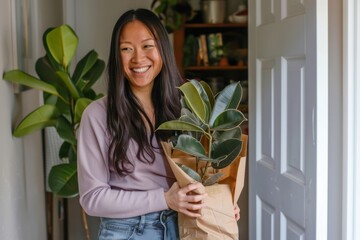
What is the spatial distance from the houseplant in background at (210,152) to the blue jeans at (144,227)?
6cm

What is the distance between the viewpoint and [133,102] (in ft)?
4.60

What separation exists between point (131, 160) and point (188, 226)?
8.3 inches

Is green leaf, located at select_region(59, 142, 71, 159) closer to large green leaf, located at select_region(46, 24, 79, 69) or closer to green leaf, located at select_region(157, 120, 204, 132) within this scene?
large green leaf, located at select_region(46, 24, 79, 69)

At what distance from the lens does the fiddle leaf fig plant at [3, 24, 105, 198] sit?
2.43m

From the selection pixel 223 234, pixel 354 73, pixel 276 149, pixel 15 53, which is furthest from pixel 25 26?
pixel 223 234

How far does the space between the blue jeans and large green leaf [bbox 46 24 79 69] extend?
127 cm

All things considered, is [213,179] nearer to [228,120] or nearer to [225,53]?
[228,120]

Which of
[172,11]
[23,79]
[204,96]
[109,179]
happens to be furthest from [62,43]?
[172,11]

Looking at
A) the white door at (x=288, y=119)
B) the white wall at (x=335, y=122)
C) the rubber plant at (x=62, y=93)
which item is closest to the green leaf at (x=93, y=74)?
the rubber plant at (x=62, y=93)

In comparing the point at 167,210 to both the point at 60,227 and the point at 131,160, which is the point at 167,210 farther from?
the point at 60,227

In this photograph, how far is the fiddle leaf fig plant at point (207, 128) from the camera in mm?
1224

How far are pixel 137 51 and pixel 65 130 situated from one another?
126 cm

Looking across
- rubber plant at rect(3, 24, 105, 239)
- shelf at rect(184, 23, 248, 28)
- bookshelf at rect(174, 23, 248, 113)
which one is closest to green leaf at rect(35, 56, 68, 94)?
rubber plant at rect(3, 24, 105, 239)

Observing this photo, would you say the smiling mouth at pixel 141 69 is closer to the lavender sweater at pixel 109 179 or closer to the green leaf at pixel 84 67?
the lavender sweater at pixel 109 179
